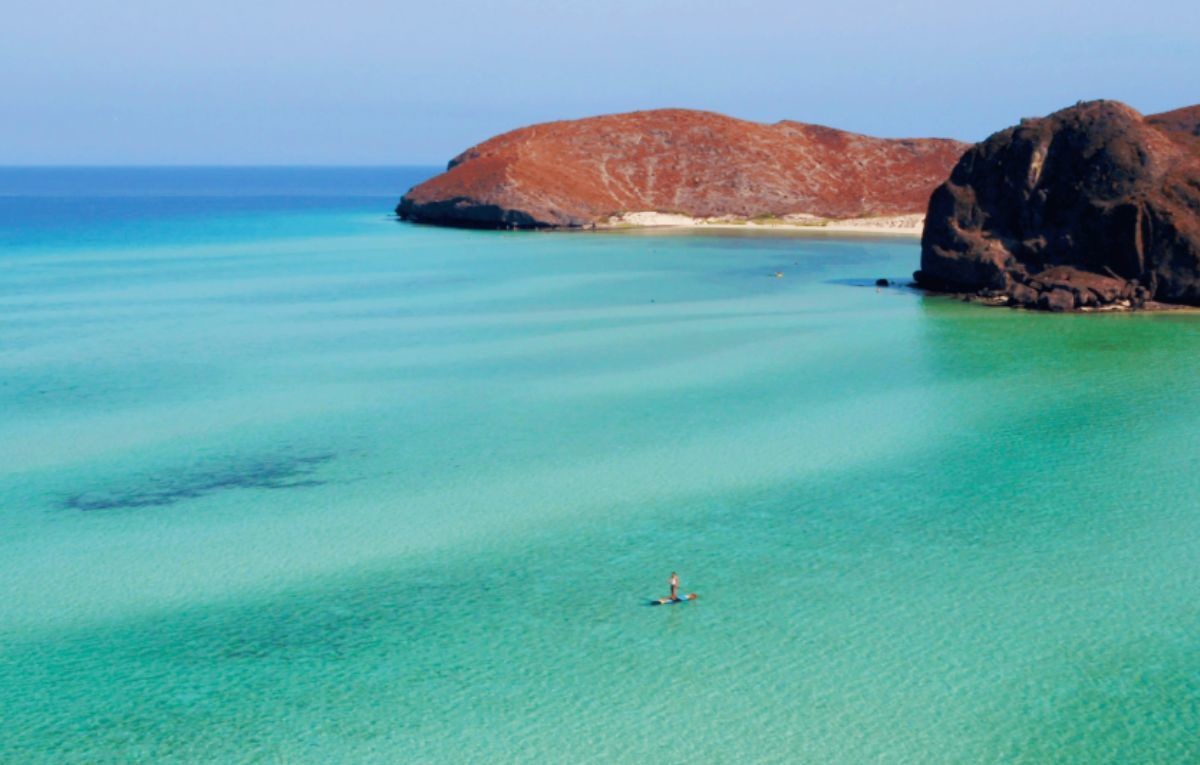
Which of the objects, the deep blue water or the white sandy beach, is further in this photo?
the white sandy beach

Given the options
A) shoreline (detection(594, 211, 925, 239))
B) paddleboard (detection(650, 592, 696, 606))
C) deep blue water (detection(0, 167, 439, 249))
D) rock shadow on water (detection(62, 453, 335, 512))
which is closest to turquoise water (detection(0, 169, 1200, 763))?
rock shadow on water (detection(62, 453, 335, 512))

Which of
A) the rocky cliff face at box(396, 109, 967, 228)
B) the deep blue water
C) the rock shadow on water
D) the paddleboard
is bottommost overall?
the paddleboard

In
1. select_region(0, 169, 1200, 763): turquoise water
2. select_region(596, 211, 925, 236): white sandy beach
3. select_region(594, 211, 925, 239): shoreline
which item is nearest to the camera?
select_region(0, 169, 1200, 763): turquoise water

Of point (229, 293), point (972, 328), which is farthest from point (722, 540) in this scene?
point (229, 293)

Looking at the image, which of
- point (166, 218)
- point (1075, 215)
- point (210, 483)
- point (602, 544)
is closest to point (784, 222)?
point (1075, 215)

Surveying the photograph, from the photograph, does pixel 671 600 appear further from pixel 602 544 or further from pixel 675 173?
pixel 675 173

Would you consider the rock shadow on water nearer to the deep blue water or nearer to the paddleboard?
the paddleboard

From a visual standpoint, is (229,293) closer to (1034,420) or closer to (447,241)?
(447,241)
